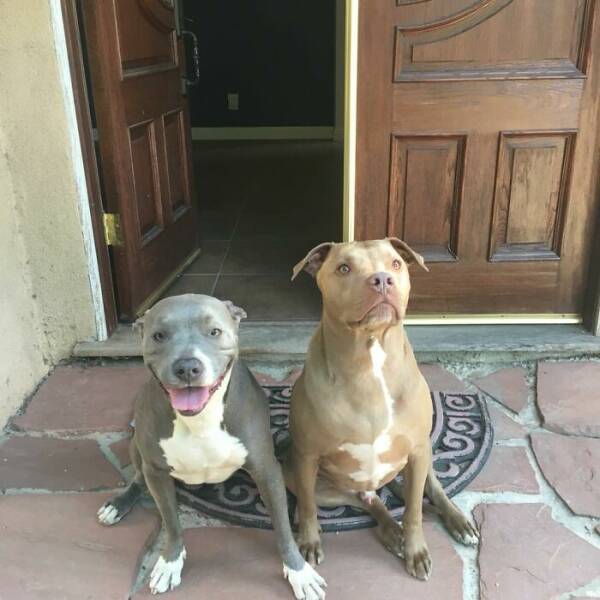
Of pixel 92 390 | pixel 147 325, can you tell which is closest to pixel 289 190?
pixel 92 390

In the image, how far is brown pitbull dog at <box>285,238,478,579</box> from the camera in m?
1.83

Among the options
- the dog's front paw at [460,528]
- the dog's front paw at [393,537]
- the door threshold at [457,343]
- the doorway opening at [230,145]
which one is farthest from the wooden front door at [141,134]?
the dog's front paw at [460,528]

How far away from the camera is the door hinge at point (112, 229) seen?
3.18 metres

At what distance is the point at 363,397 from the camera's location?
1.91 meters

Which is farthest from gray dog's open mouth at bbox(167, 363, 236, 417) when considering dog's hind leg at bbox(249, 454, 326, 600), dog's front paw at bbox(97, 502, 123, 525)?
dog's front paw at bbox(97, 502, 123, 525)

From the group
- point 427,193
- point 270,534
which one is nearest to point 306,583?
point 270,534

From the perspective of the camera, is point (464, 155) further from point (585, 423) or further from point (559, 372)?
point (585, 423)

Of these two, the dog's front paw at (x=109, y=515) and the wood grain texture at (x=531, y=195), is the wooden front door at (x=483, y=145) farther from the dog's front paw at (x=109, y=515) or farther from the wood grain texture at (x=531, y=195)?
the dog's front paw at (x=109, y=515)

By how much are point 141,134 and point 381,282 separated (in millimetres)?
2094

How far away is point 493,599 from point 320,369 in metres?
0.84

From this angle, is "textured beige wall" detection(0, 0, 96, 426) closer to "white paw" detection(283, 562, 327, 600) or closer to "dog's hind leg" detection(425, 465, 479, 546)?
"white paw" detection(283, 562, 327, 600)

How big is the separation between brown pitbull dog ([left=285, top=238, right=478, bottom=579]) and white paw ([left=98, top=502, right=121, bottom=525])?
65cm

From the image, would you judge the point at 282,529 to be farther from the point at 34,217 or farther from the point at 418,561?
the point at 34,217

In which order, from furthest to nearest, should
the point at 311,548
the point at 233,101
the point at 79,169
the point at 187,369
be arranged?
the point at 233,101 < the point at 79,169 < the point at 311,548 < the point at 187,369
